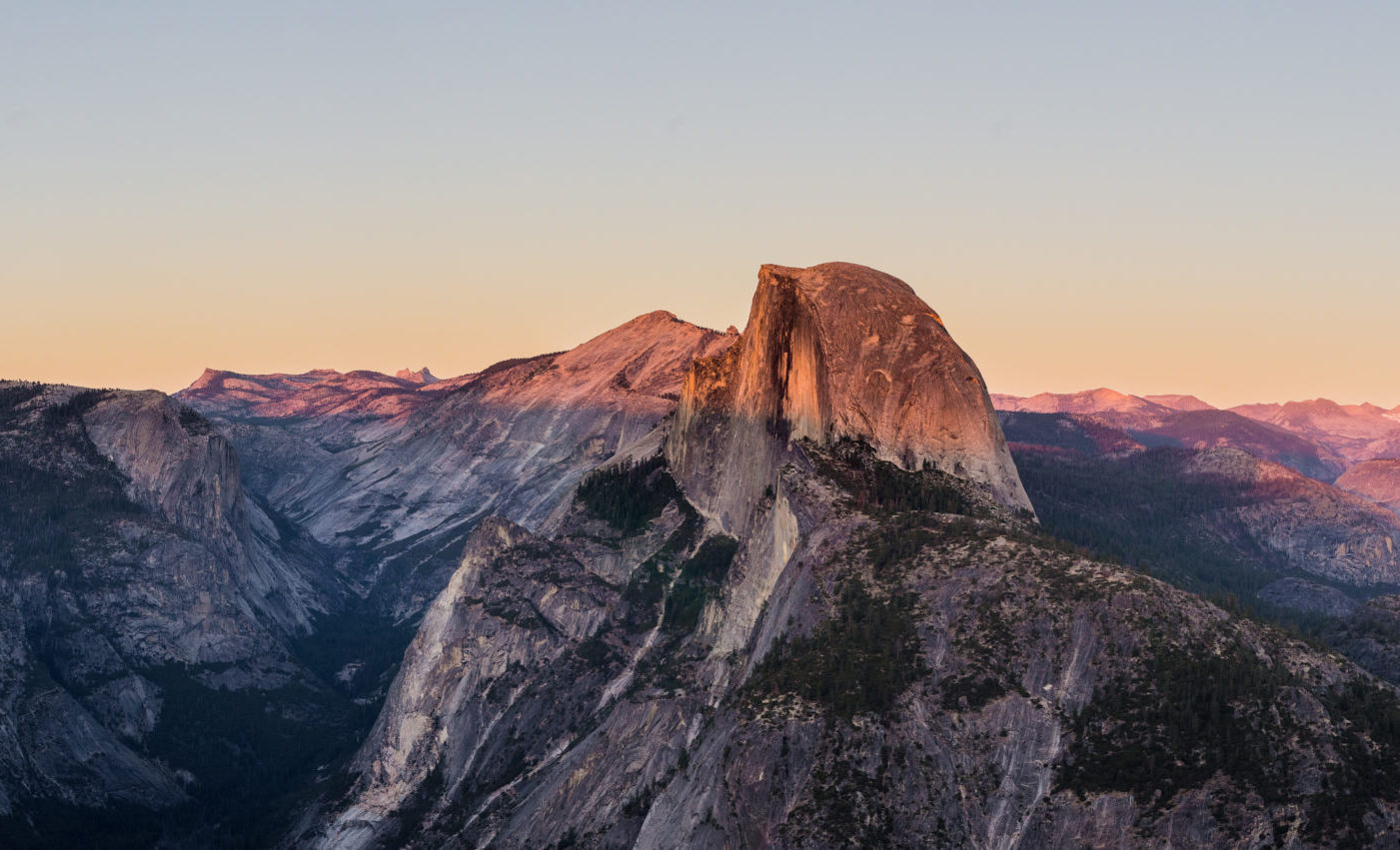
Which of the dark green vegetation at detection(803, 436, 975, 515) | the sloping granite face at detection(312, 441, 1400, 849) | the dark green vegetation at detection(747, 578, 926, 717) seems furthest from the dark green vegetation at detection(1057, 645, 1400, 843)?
the dark green vegetation at detection(803, 436, 975, 515)

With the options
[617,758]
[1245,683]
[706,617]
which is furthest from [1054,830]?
[706,617]

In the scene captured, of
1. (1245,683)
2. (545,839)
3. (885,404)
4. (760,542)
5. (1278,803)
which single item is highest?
(885,404)

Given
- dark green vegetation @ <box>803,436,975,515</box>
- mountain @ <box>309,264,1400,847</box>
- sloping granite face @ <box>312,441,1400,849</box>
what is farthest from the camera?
dark green vegetation @ <box>803,436,975,515</box>

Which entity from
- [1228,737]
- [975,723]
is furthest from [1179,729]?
[975,723]

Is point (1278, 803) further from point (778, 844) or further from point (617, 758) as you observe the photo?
point (617, 758)

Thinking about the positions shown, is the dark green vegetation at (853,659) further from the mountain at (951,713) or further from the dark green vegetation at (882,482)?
the dark green vegetation at (882,482)

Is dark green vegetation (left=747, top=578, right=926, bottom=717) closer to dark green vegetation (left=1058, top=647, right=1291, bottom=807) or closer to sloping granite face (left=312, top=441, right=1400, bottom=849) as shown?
sloping granite face (left=312, top=441, right=1400, bottom=849)
